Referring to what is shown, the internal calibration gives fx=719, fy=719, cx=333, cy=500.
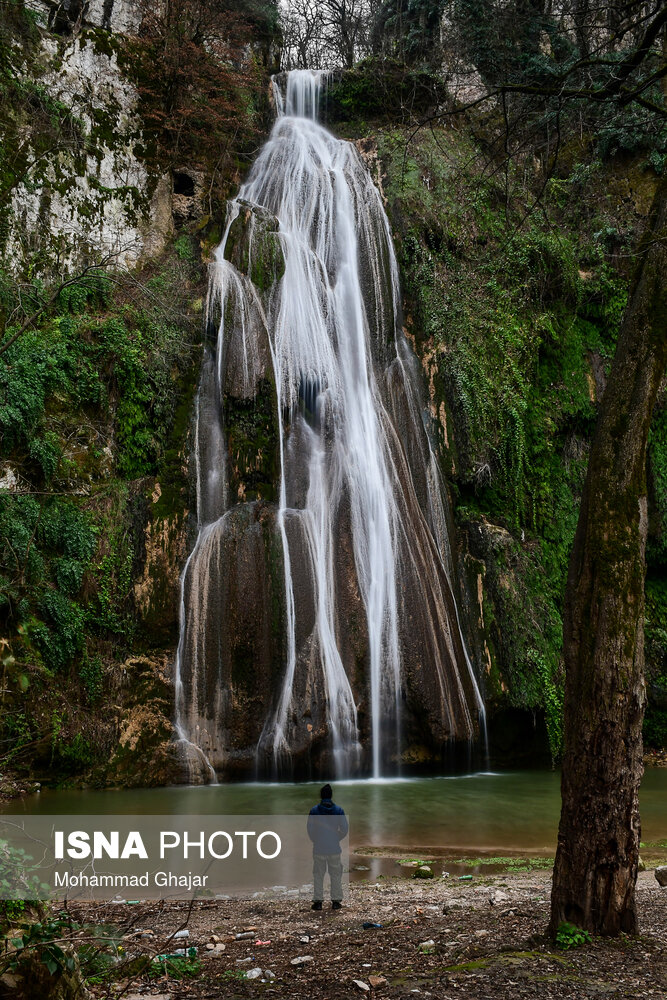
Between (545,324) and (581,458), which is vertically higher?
(545,324)

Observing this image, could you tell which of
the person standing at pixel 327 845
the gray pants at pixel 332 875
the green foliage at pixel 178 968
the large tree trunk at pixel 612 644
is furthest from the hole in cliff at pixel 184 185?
the green foliage at pixel 178 968

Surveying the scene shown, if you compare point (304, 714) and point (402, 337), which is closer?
point (304, 714)

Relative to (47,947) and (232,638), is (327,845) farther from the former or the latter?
(232,638)

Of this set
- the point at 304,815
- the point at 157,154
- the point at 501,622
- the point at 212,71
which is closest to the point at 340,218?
the point at 157,154

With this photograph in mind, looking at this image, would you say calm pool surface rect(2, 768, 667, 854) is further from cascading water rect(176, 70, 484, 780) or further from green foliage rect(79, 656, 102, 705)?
green foliage rect(79, 656, 102, 705)

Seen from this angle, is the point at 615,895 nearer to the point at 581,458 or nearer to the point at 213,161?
the point at 581,458

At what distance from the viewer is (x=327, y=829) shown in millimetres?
5125

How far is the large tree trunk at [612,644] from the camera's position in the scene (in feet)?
12.0

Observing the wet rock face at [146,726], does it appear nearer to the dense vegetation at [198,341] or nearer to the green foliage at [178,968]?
the dense vegetation at [198,341]

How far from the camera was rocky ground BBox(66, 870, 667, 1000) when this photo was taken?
10.6 ft

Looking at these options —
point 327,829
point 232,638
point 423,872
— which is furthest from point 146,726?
point 327,829

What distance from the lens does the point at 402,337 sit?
15125mm

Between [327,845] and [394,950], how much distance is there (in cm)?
123

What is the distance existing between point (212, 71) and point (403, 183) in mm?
6027
